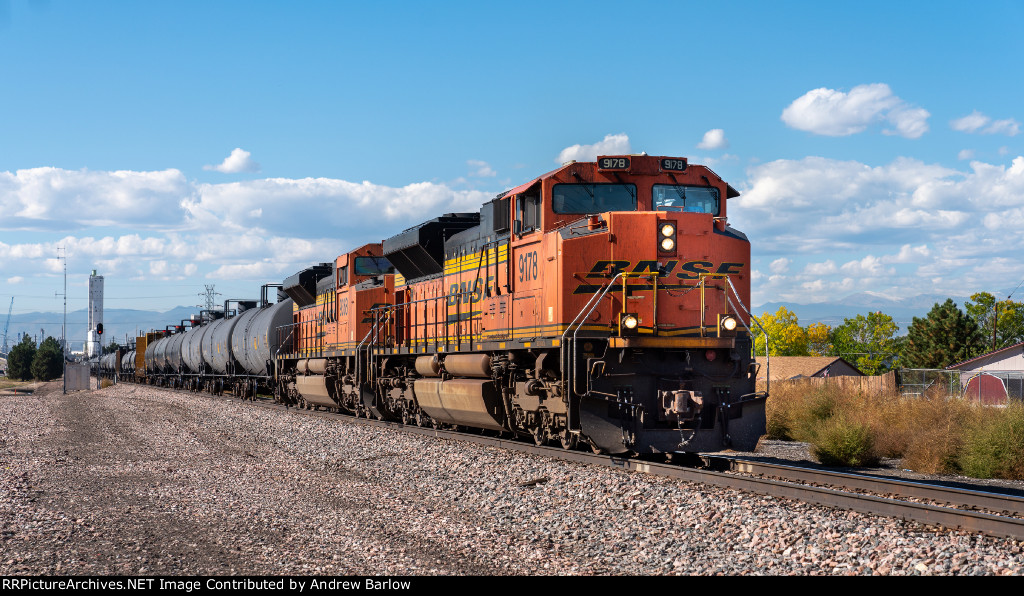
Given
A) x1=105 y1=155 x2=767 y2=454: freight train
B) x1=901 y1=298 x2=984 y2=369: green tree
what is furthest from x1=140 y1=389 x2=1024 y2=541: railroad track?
x1=901 y1=298 x2=984 y2=369: green tree

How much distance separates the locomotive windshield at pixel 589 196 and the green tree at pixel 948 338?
182 feet

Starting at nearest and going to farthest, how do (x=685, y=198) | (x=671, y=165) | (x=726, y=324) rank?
(x=726, y=324) < (x=671, y=165) < (x=685, y=198)

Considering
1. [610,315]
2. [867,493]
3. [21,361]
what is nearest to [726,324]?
[610,315]

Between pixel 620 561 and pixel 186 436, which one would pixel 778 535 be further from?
pixel 186 436

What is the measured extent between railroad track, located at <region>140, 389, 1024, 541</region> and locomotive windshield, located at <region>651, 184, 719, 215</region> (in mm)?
3407

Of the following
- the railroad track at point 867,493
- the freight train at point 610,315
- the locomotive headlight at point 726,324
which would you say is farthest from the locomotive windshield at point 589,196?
the railroad track at point 867,493

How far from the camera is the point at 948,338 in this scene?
204 feet

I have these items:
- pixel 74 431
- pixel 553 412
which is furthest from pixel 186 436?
pixel 553 412

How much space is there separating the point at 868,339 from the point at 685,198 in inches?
3960

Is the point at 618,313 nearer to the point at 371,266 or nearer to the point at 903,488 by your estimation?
the point at 903,488

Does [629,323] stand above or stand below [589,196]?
below

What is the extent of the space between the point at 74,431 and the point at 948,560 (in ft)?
59.1

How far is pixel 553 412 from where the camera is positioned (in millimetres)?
12352

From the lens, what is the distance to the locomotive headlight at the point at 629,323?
11.2 m
